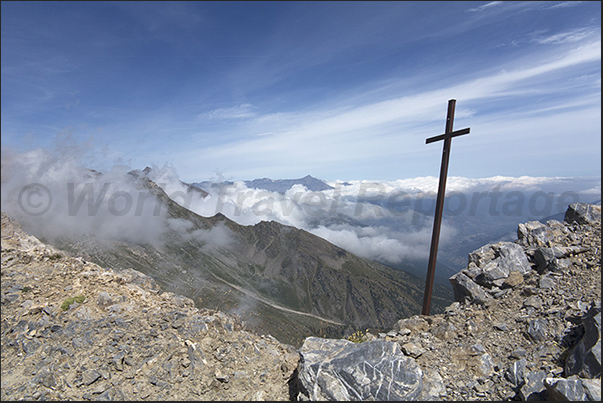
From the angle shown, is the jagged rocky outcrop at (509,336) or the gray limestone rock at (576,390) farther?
the jagged rocky outcrop at (509,336)

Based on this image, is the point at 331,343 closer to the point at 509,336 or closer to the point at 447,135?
the point at 509,336

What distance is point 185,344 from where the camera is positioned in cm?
1118

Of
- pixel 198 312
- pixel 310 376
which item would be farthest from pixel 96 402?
pixel 310 376

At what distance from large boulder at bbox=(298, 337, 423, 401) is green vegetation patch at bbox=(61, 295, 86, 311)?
32.5ft

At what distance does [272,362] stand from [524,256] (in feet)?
38.2

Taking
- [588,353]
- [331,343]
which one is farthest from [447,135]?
[331,343]

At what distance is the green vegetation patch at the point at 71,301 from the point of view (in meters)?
12.2

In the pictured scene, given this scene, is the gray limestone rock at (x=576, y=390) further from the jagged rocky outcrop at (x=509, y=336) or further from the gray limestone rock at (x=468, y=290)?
the gray limestone rock at (x=468, y=290)

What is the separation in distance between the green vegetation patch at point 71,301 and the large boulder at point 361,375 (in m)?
9.91

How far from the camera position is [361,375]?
28.4ft

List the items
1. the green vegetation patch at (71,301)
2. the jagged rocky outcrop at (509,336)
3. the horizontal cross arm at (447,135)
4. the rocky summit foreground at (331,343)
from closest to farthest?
the jagged rocky outcrop at (509,336), the rocky summit foreground at (331,343), the horizontal cross arm at (447,135), the green vegetation patch at (71,301)

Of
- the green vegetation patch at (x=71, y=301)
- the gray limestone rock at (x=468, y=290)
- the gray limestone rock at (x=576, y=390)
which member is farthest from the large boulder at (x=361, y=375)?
the green vegetation patch at (x=71, y=301)

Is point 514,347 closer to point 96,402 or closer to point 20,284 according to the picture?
point 96,402

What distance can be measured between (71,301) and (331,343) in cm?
1094
